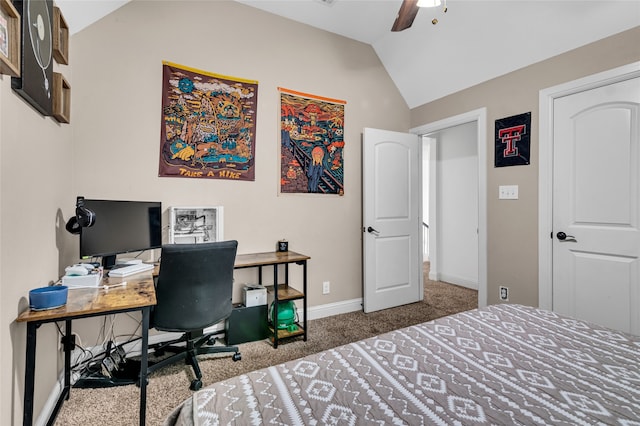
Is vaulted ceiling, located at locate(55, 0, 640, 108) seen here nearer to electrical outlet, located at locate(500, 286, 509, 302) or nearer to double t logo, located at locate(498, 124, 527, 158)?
double t logo, located at locate(498, 124, 527, 158)

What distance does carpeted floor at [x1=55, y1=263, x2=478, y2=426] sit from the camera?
A: 1719mm

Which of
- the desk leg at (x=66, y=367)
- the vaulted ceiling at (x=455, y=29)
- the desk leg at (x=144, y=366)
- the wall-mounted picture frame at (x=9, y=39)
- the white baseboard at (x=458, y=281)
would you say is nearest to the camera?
the wall-mounted picture frame at (x=9, y=39)

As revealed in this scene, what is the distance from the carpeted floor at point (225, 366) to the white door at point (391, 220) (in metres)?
0.25

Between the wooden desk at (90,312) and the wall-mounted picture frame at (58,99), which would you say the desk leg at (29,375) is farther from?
the wall-mounted picture frame at (58,99)

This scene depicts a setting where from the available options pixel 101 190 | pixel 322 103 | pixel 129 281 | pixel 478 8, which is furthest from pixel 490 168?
pixel 101 190

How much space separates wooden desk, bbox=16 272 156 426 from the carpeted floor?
153 millimetres

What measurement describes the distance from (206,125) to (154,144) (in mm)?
450

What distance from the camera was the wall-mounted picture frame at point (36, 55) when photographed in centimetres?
124

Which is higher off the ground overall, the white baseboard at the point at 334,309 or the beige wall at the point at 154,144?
the beige wall at the point at 154,144

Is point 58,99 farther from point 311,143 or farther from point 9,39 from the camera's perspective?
point 311,143

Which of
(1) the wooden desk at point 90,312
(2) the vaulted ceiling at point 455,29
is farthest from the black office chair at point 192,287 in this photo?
(2) the vaulted ceiling at point 455,29

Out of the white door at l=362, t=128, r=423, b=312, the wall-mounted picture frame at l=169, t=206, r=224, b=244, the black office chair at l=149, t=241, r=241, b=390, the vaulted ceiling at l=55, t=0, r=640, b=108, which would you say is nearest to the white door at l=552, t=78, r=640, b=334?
the vaulted ceiling at l=55, t=0, r=640, b=108

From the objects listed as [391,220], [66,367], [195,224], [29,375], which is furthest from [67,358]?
[391,220]

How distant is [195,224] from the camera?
257 cm
